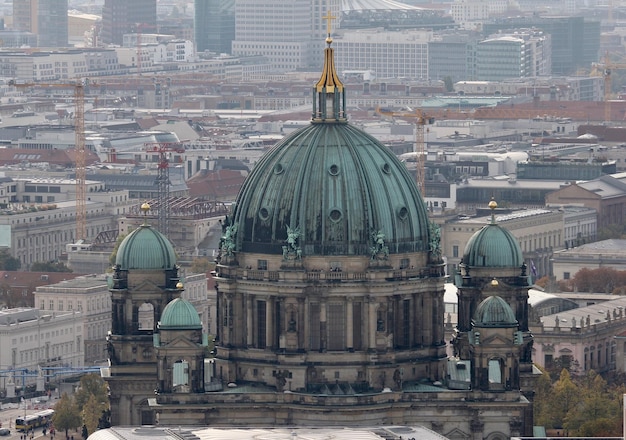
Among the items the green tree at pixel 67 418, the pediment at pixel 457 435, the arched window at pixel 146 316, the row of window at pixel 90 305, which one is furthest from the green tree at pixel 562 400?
the row of window at pixel 90 305

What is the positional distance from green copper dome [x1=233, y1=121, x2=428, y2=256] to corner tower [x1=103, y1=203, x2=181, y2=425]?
5.41 m

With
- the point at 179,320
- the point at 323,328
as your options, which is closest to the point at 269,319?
the point at 323,328

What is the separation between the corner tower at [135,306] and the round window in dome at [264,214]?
21.3 feet

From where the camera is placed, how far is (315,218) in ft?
374

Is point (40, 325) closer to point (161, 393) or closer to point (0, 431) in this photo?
Answer: point (0, 431)

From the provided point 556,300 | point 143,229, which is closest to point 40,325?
point 556,300

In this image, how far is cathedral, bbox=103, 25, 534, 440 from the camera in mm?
113688

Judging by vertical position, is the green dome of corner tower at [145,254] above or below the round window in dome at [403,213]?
below

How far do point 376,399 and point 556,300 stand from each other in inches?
2713

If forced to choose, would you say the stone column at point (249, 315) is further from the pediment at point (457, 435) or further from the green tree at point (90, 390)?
the green tree at point (90, 390)

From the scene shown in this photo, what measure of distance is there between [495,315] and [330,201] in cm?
578

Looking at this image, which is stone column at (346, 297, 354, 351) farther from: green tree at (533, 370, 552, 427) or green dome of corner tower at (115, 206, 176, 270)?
green tree at (533, 370, 552, 427)

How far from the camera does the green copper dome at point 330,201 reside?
374 feet

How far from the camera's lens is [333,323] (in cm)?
11412
